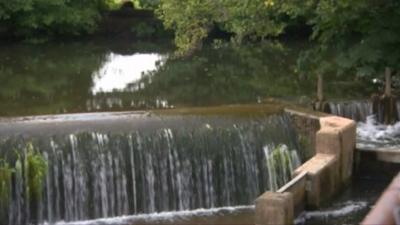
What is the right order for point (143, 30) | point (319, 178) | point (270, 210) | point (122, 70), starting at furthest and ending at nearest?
point (143, 30), point (122, 70), point (319, 178), point (270, 210)

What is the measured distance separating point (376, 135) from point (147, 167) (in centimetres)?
514

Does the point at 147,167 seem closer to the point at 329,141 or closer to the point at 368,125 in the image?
the point at 329,141

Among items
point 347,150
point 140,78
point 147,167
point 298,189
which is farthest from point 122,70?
point 298,189

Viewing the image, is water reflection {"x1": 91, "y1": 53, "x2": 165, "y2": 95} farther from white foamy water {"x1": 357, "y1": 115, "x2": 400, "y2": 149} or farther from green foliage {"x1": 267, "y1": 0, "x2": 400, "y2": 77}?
green foliage {"x1": 267, "y1": 0, "x2": 400, "y2": 77}

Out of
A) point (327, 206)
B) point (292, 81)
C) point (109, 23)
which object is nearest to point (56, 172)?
point (327, 206)

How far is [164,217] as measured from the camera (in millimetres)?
11383

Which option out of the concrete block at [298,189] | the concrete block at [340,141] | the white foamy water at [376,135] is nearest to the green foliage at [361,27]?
the white foamy water at [376,135]

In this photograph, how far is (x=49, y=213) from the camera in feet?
37.0

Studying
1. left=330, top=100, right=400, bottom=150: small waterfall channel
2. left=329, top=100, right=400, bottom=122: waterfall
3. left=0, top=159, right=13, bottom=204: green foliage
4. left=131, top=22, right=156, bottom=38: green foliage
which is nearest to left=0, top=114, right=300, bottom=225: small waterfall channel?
left=0, top=159, right=13, bottom=204: green foliage

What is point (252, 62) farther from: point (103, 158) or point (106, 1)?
point (106, 1)

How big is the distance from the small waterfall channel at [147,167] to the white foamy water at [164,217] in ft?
0.44

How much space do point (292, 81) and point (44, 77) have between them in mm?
7519

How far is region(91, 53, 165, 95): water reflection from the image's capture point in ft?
64.3

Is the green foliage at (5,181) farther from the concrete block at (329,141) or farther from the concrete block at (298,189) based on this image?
the concrete block at (329,141)
